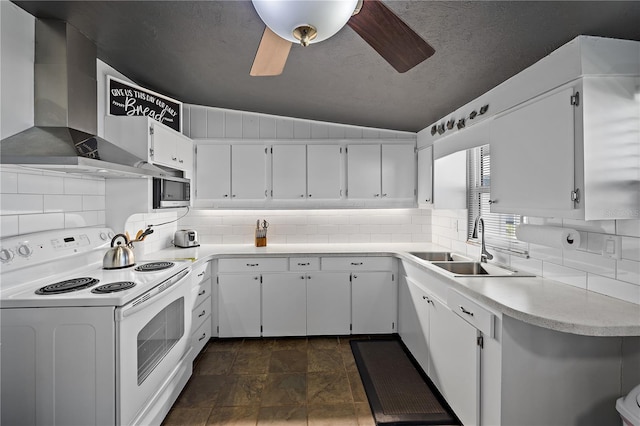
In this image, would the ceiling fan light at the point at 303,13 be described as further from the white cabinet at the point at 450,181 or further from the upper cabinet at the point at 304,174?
the upper cabinet at the point at 304,174

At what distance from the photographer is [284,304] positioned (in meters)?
3.12

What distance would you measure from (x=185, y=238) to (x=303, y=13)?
2917mm

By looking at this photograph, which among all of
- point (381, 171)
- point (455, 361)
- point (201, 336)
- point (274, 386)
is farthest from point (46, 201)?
point (381, 171)

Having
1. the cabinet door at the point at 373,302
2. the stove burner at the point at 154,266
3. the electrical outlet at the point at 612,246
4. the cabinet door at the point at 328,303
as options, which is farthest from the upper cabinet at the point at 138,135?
the electrical outlet at the point at 612,246

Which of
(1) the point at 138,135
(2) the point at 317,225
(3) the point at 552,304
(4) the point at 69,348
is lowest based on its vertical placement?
(4) the point at 69,348

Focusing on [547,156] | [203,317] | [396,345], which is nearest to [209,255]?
[203,317]

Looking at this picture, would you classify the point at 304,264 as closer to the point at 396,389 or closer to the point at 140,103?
the point at 396,389

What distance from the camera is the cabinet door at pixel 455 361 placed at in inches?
67.2

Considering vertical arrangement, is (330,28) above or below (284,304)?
above

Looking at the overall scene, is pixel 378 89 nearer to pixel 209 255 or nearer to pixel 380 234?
pixel 380 234

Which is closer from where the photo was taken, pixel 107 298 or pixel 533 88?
pixel 107 298

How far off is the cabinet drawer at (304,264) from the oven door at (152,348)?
104cm

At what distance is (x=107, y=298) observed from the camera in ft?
4.94

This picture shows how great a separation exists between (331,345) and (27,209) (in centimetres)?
252
